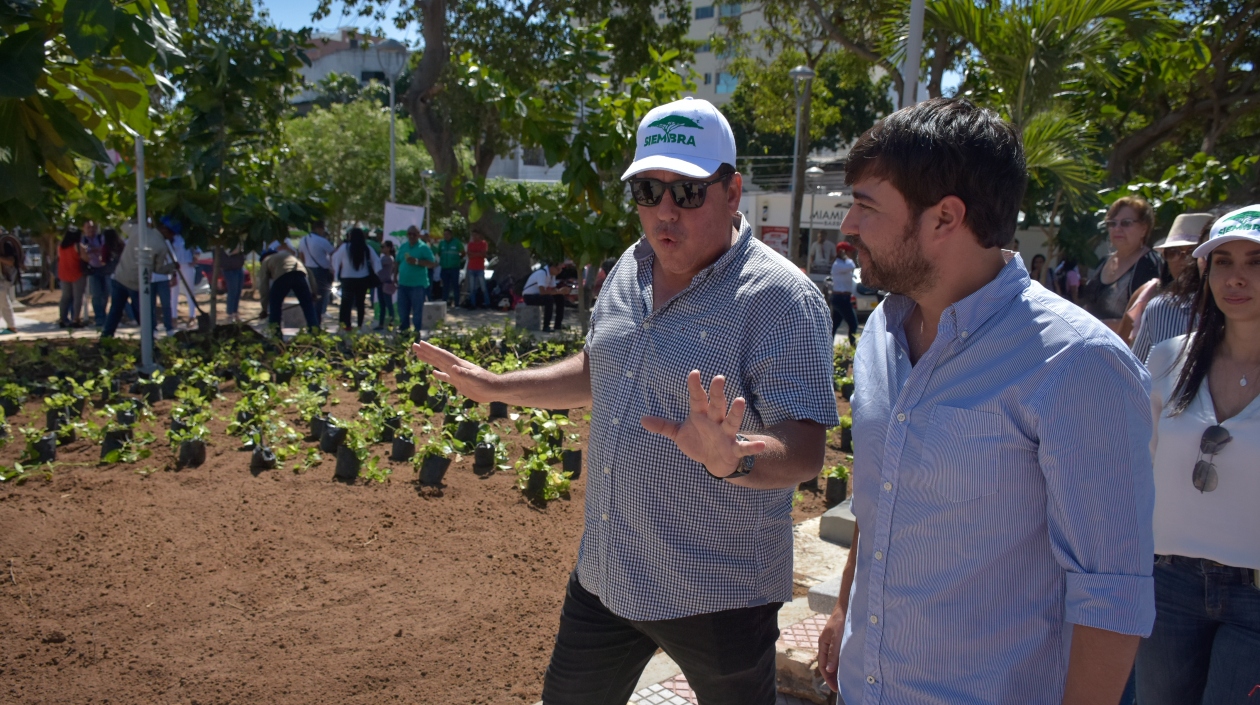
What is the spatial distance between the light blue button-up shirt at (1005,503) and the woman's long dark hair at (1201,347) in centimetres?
102

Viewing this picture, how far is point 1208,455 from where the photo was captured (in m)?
2.36

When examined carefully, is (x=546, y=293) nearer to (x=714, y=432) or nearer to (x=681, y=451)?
(x=681, y=451)

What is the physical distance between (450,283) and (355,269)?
590 centimetres

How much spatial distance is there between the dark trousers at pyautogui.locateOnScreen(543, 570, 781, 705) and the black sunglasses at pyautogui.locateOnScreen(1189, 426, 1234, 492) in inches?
42.6

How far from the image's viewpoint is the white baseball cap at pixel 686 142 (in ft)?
7.97

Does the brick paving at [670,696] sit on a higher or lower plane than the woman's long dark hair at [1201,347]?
lower

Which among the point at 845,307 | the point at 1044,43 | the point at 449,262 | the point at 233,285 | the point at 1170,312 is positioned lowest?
the point at 233,285

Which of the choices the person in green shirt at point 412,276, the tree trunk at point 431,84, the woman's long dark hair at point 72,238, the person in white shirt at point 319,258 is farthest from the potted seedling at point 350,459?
the tree trunk at point 431,84

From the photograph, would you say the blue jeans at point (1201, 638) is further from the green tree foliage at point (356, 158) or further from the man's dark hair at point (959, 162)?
the green tree foliage at point (356, 158)

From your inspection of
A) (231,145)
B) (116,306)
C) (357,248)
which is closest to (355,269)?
(357,248)

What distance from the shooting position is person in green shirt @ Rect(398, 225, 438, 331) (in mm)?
13891

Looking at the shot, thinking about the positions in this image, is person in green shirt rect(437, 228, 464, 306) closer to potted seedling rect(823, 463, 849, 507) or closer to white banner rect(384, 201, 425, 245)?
Answer: white banner rect(384, 201, 425, 245)

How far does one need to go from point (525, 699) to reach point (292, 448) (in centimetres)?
338

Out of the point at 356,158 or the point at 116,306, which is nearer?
the point at 116,306
